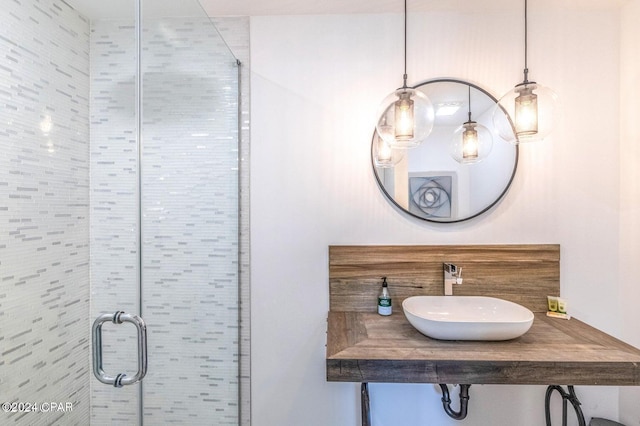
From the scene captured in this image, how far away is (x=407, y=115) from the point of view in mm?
1253

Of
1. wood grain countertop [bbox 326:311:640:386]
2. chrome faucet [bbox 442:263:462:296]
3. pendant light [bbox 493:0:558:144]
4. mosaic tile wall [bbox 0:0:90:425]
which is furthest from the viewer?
chrome faucet [bbox 442:263:462:296]

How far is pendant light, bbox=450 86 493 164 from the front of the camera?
1.49m

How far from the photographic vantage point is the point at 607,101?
149 cm

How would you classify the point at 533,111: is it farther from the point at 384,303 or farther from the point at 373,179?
the point at 384,303

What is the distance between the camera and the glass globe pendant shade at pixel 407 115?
1241 mm

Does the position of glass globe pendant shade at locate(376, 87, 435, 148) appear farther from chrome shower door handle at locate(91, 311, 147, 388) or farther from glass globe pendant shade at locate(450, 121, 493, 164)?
chrome shower door handle at locate(91, 311, 147, 388)

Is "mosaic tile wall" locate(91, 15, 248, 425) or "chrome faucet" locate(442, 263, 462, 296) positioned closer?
"mosaic tile wall" locate(91, 15, 248, 425)

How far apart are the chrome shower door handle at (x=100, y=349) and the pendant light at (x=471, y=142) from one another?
61.4 inches

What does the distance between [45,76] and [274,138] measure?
35.1 inches

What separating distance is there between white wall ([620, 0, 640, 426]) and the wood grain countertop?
51cm

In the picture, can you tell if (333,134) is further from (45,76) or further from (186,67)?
(45,76)

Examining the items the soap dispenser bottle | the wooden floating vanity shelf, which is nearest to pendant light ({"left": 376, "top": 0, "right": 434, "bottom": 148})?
the wooden floating vanity shelf

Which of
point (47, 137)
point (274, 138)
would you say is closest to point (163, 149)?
point (47, 137)

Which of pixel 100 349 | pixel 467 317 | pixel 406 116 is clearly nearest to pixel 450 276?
pixel 467 317
